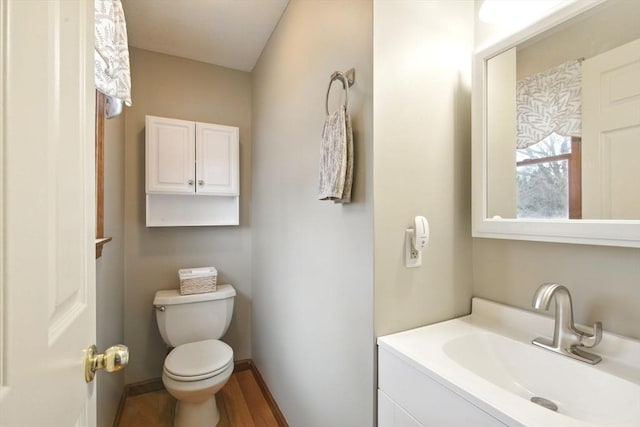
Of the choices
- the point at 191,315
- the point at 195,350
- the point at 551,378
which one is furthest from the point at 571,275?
the point at 191,315

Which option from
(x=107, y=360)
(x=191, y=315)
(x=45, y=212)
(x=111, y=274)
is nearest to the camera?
(x=45, y=212)

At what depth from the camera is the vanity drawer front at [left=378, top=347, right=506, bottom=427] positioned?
0.72m

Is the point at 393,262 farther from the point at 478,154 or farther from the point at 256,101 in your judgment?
the point at 256,101

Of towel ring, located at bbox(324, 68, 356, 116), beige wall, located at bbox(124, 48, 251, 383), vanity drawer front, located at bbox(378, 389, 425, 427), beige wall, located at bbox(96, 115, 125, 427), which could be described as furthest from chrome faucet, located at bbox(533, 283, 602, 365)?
beige wall, located at bbox(124, 48, 251, 383)

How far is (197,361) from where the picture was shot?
1730mm

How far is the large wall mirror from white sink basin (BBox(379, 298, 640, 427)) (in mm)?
343

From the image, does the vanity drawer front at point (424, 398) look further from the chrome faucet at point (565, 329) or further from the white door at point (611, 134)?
the white door at point (611, 134)

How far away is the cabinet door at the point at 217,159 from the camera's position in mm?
2129

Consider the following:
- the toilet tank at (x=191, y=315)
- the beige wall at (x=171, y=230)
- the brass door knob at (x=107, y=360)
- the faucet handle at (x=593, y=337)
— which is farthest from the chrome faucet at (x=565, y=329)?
the beige wall at (x=171, y=230)

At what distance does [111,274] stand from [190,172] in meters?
0.81

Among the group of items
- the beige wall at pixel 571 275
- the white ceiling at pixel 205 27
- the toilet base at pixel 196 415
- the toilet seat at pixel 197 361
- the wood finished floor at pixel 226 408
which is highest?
the white ceiling at pixel 205 27

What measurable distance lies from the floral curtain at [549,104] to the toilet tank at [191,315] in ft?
6.54

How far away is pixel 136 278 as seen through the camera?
2.10 meters

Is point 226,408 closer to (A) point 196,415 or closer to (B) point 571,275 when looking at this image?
(A) point 196,415
